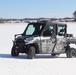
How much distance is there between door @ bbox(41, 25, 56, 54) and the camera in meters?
14.7

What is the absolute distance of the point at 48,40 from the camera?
14.7 m

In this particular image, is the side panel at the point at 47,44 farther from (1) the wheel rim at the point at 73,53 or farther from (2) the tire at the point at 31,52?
(1) the wheel rim at the point at 73,53

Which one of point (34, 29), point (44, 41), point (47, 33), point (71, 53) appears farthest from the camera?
point (34, 29)

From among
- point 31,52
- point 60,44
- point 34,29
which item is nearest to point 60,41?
point 60,44

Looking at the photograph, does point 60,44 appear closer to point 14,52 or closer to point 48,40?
point 48,40

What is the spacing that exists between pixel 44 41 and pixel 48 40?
0.61ft

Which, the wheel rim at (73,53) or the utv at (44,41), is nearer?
the utv at (44,41)

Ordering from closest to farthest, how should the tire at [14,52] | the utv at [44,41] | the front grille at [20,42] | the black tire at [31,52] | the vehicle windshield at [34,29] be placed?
1. the black tire at [31,52]
2. the utv at [44,41]
3. the front grille at [20,42]
4. the vehicle windshield at [34,29]
5. the tire at [14,52]

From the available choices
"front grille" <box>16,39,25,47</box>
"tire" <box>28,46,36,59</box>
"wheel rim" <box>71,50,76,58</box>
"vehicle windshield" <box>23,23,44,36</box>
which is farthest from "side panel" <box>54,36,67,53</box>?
"front grille" <box>16,39,25,47</box>

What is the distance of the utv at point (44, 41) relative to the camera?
14.5m

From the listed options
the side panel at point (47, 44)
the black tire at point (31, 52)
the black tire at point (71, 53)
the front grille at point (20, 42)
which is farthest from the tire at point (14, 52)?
the black tire at point (71, 53)

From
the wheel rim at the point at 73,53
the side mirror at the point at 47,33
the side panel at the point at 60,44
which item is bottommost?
the wheel rim at the point at 73,53
